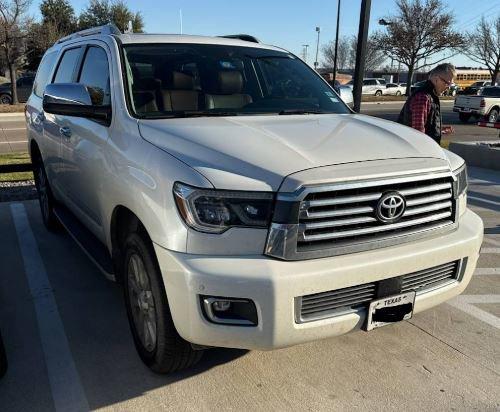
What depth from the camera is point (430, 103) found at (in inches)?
206

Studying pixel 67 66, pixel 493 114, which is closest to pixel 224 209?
pixel 67 66

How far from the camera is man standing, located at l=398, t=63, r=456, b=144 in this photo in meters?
5.20

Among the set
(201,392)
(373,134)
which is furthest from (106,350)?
(373,134)

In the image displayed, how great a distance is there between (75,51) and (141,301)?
2.68 m

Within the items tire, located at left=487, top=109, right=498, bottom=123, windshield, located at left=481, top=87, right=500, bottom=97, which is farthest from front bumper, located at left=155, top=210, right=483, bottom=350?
windshield, located at left=481, top=87, right=500, bottom=97

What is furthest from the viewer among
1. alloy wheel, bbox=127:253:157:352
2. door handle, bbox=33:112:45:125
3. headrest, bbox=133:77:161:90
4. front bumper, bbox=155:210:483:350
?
door handle, bbox=33:112:45:125

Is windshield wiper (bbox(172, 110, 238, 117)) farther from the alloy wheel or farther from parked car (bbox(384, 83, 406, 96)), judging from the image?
parked car (bbox(384, 83, 406, 96))

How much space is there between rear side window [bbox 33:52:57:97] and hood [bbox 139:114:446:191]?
111 inches

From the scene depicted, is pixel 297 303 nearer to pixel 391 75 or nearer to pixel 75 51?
pixel 75 51

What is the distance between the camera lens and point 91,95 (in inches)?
142

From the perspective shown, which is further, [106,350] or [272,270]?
[106,350]

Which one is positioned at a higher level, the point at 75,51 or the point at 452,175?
the point at 75,51

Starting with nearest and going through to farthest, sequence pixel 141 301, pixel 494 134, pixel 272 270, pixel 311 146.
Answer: pixel 272 270
pixel 311 146
pixel 141 301
pixel 494 134

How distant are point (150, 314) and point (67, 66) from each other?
2945 millimetres
